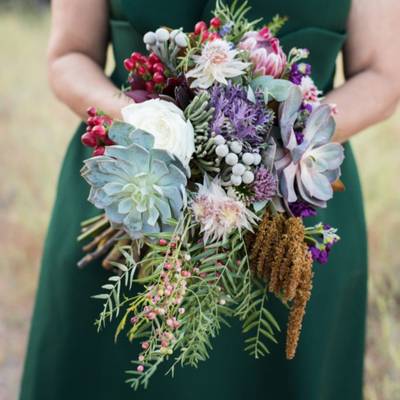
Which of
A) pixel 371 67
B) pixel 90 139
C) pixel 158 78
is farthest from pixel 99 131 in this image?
pixel 371 67

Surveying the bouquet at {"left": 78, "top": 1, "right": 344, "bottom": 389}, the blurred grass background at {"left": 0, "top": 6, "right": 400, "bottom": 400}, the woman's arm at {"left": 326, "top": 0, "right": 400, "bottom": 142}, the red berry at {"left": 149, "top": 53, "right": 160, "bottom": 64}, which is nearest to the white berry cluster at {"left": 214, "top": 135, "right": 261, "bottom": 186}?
the bouquet at {"left": 78, "top": 1, "right": 344, "bottom": 389}

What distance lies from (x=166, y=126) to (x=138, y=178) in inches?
3.3

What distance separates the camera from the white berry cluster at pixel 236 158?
0.93 metres

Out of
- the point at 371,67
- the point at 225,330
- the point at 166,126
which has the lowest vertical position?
the point at 225,330

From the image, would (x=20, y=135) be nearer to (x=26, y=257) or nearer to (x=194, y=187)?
(x=26, y=257)

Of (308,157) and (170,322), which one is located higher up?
Answer: (308,157)

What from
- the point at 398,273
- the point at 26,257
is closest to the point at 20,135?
the point at 26,257

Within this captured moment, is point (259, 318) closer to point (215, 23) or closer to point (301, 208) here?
point (301, 208)

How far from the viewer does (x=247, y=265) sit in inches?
39.7

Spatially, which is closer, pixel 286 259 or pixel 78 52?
pixel 286 259

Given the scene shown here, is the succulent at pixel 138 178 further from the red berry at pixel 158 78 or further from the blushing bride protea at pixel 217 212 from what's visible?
the red berry at pixel 158 78

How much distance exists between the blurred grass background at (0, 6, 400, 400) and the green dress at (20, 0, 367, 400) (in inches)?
33.7

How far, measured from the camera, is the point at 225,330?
1500 millimetres

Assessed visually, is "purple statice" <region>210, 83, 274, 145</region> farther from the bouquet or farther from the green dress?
the green dress
